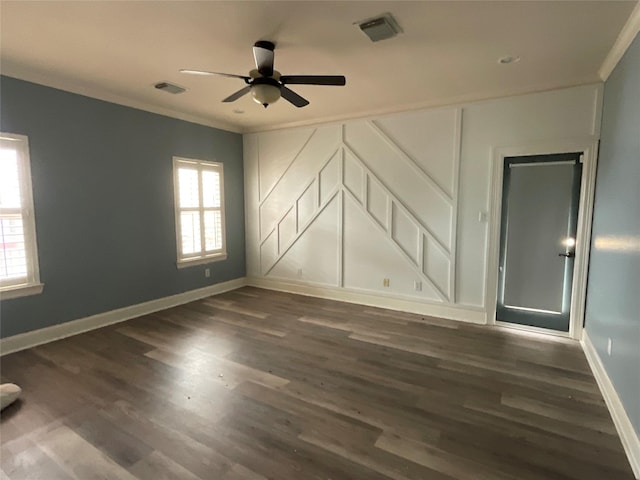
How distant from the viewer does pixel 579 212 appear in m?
3.69

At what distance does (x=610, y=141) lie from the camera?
3.12 m

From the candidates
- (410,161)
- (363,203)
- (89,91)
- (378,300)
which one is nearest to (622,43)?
(410,161)

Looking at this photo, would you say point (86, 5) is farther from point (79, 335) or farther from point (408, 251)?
point (408, 251)

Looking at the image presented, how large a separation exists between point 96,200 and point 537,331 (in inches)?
218

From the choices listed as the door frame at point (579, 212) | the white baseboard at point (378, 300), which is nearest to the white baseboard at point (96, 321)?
the white baseboard at point (378, 300)

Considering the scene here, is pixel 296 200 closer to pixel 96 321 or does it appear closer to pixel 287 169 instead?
pixel 287 169

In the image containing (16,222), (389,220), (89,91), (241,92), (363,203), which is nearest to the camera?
→ (241,92)

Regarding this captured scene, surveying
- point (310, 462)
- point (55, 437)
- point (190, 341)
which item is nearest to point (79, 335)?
point (190, 341)

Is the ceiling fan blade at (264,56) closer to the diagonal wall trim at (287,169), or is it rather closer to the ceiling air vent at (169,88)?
the ceiling air vent at (169,88)

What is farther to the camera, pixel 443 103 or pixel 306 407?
pixel 443 103

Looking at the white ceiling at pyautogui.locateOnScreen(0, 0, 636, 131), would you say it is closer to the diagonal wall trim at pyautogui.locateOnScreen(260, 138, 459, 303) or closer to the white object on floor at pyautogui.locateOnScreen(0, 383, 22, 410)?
the diagonal wall trim at pyautogui.locateOnScreen(260, 138, 459, 303)

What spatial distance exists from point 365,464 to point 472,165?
11.8ft

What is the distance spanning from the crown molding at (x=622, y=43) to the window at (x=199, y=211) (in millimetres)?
5072

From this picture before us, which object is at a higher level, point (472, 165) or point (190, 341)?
point (472, 165)
